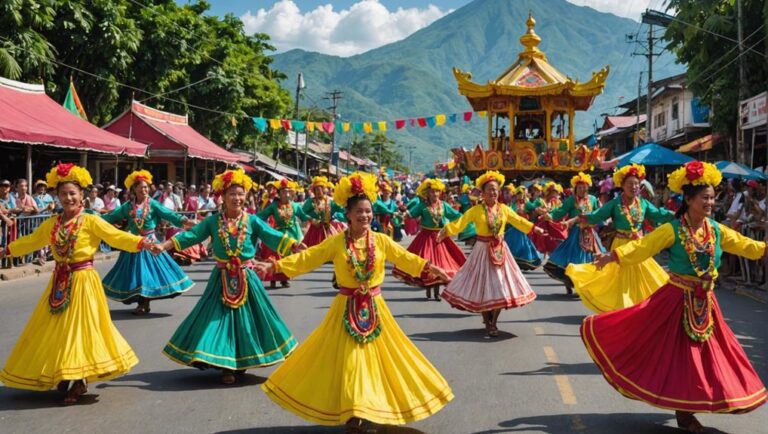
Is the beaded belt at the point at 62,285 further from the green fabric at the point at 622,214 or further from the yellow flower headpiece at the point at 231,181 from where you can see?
the green fabric at the point at 622,214

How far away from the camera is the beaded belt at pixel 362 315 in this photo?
6.11m

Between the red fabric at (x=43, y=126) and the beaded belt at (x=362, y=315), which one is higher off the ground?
the red fabric at (x=43, y=126)

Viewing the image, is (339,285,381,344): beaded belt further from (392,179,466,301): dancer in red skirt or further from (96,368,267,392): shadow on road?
(392,179,466,301): dancer in red skirt

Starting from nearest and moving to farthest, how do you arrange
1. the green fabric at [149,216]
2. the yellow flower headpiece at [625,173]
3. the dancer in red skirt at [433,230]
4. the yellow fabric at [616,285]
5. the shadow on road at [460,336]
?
1. the yellow fabric at [616,285]
2. the shadow on road at [460,336]
3. the yellow flower headpiece at [625,173]
4. the green fabric at [149,216]
5. the dancer in red skirt at [433,230]

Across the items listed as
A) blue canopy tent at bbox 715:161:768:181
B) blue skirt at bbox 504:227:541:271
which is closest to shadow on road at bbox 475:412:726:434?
blue skirt at bbox 504:227:541:271

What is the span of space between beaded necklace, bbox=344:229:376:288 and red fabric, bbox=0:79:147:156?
48.6 feet

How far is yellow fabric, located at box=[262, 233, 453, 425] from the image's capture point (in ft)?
18.8

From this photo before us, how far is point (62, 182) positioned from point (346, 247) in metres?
2.69

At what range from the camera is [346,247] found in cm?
645

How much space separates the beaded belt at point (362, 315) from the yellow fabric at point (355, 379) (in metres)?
0.04

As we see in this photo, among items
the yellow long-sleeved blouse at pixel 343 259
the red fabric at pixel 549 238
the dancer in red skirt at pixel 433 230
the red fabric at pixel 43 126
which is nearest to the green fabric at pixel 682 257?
the yellow long-sleeved blouse at pixel 343 259

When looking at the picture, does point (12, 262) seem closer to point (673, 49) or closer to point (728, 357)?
point (728, 357)

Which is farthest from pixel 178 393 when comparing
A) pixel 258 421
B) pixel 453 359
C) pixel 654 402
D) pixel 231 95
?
pixel 231 95

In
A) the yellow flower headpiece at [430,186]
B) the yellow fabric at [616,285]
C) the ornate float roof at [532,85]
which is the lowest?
the yellow fabric at [616,285]
